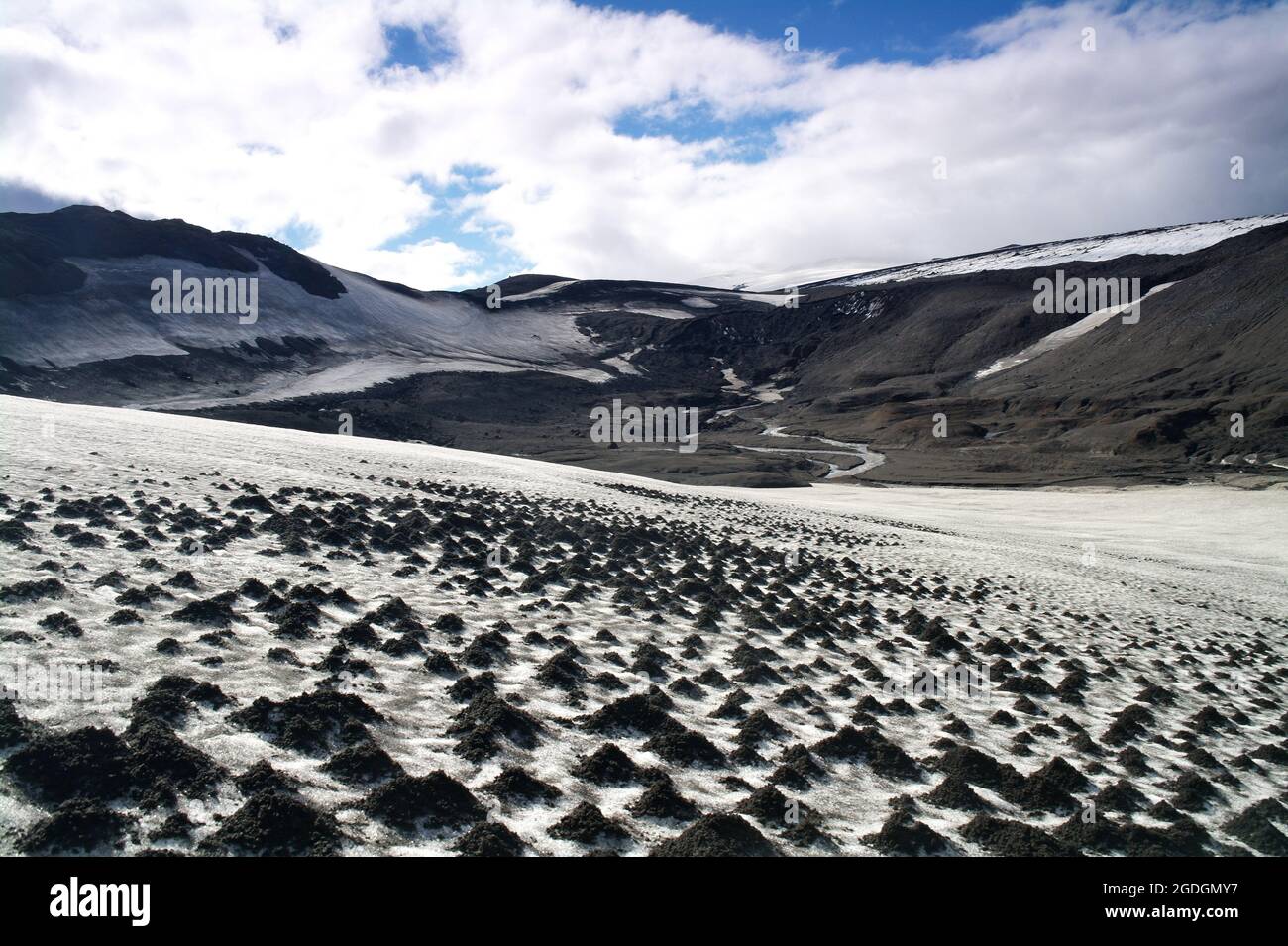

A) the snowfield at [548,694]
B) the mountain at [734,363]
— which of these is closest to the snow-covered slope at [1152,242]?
the mountain at [734,363]

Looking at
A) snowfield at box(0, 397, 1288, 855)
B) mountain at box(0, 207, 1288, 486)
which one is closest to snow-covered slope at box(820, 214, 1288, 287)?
mountain at box(0, 207, 1288, 486)

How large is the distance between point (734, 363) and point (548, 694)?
15296cm

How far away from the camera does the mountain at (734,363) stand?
7706 cm

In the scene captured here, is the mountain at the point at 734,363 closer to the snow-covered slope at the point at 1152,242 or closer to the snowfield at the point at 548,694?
the snow-covered slope at the point at 1152,242

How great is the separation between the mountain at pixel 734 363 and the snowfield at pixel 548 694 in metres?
50.7

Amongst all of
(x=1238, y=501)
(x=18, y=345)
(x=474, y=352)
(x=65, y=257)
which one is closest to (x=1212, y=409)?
(x=1238, y=501)

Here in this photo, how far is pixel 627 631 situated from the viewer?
37.3 feet

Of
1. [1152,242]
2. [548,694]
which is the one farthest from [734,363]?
[548,694]

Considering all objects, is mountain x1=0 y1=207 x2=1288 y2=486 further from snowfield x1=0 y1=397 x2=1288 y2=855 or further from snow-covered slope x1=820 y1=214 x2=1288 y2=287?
snowfield x1=0 y1=397 x2=1288 y2=855

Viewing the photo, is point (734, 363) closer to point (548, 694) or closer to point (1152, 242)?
point (1152, 242)

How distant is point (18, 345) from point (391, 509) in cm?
8452

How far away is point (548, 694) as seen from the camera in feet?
27.5

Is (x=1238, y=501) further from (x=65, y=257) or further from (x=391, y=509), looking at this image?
(x=65, y=257)

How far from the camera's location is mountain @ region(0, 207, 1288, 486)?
7706cm
